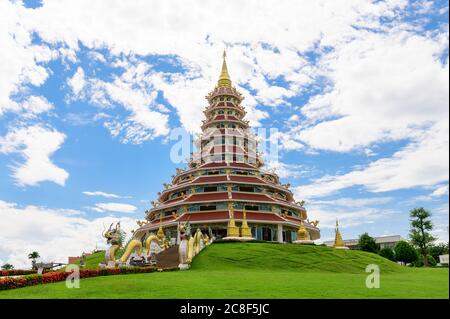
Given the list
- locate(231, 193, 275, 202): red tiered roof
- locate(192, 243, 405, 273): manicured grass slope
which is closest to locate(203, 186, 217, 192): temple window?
locate(231, 193, 275, 202): red tiered roof

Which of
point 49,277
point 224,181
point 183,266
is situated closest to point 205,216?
point 224,181

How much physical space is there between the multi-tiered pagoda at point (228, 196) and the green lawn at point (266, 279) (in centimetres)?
818

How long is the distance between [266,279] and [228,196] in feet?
88.1

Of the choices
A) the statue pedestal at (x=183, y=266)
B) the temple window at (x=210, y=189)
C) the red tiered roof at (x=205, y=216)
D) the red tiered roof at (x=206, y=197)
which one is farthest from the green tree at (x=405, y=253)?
the statue pedestal at (x=183, y=266)

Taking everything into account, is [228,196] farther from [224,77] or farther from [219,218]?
[224,77]

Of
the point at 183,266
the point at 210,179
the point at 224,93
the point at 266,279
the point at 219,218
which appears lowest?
the point at 183,266

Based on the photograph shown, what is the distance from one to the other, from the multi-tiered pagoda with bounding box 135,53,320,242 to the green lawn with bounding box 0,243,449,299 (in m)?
8.18

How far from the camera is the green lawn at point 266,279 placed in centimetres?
1397

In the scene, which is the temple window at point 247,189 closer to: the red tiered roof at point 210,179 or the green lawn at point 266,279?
the red tiered roof at point 210,179

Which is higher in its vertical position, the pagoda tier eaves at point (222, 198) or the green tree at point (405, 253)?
the pagoda tier eaves at point (222, 198)

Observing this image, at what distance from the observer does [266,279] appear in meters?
19.5

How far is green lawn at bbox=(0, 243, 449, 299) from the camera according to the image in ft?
45.8
